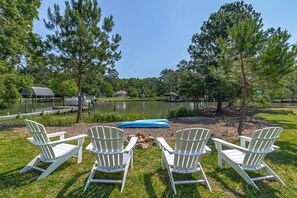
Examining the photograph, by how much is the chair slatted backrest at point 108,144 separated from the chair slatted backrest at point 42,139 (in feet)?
2.78

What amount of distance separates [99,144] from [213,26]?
12.1 meters

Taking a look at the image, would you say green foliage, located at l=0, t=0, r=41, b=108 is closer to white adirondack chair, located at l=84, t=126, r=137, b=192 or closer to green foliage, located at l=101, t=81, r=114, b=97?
white adirondack chair, located at l=84, t=126, r=137, b=192

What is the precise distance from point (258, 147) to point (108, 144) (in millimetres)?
2204

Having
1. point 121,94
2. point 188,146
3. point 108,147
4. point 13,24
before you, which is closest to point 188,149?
point 188,146

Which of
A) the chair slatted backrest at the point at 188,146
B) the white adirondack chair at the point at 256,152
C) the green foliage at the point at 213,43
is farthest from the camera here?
the green foliage at the point at 213,43

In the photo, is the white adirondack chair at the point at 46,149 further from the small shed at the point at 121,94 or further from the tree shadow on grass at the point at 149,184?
the small shed at the point at 121,94

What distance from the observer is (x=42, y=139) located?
292cm

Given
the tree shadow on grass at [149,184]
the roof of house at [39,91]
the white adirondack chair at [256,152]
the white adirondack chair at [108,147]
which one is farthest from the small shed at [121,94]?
the white adirondack chair at [256,152]

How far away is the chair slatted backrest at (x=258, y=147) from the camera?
2.70 metres

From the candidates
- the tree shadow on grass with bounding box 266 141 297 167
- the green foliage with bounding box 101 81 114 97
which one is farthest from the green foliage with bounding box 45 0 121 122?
the green foliage with bounding box 101 81 114 97

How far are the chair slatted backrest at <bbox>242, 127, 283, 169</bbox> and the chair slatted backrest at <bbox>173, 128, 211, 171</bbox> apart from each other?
72 centimetres

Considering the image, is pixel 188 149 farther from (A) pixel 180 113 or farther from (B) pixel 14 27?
(A) pixel 180 113

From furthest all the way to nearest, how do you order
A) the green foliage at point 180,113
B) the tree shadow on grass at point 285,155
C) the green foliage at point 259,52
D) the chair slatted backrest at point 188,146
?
the green foliage at point 180,113 → the green foliage at point 259,52 → the tree shadow on grass at point 285,155 → the chair slatted backrest at point 188,146

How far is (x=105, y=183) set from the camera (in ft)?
8.99
